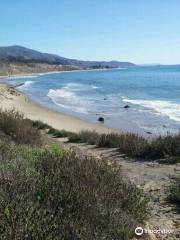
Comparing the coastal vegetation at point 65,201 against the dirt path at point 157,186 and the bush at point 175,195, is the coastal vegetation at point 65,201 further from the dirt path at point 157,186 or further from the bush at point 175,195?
the bush at point 175,195

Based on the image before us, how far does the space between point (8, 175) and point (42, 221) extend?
111 centimetres

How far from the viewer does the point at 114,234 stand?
3.88m

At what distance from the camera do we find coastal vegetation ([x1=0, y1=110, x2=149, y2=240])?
3432 mm

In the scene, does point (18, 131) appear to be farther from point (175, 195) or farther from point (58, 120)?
point (58, 120)

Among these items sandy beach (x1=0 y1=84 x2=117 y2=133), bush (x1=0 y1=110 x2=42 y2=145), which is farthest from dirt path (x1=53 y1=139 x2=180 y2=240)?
sandy beach (x1=0 y1=84 x2=117 y2=133)

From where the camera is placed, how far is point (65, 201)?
4.08 meters

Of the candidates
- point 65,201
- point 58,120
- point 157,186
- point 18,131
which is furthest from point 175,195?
point 58,120

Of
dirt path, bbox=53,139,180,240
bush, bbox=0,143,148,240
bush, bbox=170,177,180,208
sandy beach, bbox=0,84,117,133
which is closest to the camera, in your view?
bush, bbox=0,143,148,240

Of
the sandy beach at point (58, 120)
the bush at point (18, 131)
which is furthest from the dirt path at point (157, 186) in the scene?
the sandy beach at point (58, 120)

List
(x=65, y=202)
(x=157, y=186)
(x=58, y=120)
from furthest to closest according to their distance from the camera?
1. (x=58, y=120)
2. (x=157, y=186)
3. (x=65, y=202)

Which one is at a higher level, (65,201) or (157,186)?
(65,201)

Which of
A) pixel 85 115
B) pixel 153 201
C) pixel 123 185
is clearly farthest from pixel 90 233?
pixel 85 115

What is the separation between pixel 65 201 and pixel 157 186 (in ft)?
9.81

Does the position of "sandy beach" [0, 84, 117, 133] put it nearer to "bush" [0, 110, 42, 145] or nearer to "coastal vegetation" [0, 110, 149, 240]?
"bush" [0, 110, 42, 145]
